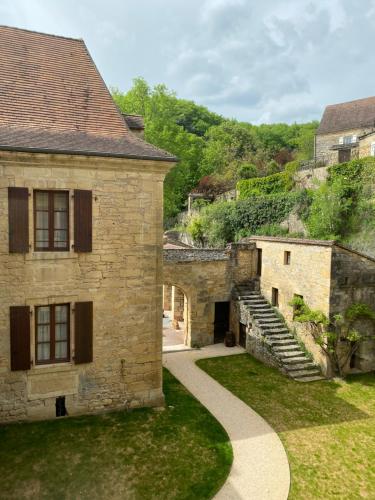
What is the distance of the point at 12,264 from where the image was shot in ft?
31.3

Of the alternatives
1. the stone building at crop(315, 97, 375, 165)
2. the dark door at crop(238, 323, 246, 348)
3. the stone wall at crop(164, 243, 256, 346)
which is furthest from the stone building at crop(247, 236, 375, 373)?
the stone building at crop(315, 97, 375, 165)

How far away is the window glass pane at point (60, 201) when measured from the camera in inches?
392

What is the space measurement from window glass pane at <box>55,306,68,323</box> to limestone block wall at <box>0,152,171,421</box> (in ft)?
1.01

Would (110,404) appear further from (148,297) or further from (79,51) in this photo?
(79,51)

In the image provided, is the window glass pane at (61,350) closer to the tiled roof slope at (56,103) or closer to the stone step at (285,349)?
the tiled roof slope at (56,103)

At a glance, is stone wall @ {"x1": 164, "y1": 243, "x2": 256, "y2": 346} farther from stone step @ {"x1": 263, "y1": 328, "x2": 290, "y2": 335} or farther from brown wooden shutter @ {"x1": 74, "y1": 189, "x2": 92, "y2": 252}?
brown wooden shutter @ {"x1": 74, "y1": 189, "x2": 92, "y2": 252}

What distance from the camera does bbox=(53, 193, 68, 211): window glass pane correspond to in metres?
9.95

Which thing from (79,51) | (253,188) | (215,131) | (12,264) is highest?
(215,131)

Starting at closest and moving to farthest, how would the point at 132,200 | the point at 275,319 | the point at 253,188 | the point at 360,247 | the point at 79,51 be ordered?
1. the point at 132,200
2. the point at 79,51
3. the point at 275,319
4. the point at 360,247
5. the point at 253,188

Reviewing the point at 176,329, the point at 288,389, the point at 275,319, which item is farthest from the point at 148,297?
the point at 176,329

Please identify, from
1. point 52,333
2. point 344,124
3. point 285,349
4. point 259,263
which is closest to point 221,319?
point 259,263

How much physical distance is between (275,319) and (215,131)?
1509 inches

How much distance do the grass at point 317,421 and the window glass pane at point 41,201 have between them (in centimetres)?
872

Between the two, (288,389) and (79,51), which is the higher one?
(79,51)
